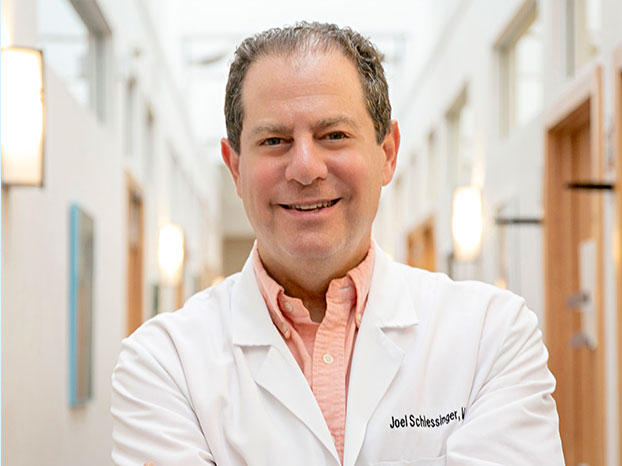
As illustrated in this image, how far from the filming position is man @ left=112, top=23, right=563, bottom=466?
68.5 inches

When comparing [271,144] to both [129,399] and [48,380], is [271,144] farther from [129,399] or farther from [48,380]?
[48,380]

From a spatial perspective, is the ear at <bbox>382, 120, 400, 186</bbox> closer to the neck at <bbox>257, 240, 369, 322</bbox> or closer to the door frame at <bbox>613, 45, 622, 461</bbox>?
the neck at <bbox>257, 240, 369, 322</bbox>

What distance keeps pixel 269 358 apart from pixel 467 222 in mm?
5136

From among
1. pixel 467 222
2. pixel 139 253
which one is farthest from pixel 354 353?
pixel 139 253

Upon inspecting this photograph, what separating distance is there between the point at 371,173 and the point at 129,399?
1.98ft

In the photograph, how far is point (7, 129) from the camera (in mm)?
3627

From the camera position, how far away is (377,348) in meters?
1.84

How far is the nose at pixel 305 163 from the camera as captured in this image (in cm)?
176

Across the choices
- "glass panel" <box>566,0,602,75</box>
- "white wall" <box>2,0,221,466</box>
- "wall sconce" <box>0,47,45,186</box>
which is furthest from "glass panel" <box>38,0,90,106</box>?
"glass panel" <box>566,0,602,75</box>

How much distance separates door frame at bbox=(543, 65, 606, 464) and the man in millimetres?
2781

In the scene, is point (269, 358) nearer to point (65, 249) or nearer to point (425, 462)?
point (425, 462)

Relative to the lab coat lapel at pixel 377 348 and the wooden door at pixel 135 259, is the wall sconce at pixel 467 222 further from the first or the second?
the lab coat lapel at pixel 377 348

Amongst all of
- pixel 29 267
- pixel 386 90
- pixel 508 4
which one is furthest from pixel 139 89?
pixel 386 90

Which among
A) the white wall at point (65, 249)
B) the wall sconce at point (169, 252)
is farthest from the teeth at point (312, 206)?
the wall sconce at point (169, 252)
